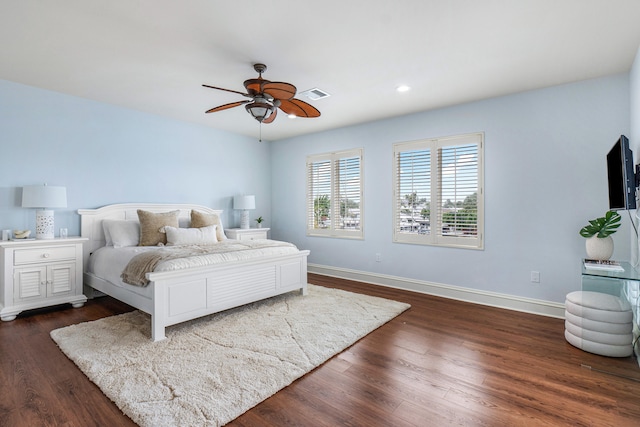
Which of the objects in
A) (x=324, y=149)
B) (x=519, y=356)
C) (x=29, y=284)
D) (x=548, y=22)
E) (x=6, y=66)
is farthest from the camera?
(x=324, y=149)

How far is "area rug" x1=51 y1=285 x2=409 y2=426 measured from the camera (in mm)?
1913

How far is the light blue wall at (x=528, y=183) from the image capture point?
3.34 meters

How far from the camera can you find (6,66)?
3188 mm

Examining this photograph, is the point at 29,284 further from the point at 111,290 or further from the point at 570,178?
the point at 570,178

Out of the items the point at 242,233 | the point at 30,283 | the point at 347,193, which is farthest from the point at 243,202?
the point at 30,283

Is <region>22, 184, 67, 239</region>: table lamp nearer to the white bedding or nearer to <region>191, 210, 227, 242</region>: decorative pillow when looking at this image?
the white bedding

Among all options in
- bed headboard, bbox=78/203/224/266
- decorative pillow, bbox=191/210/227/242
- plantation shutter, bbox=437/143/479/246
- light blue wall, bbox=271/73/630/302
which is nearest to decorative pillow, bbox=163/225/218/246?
decorative pillow, bbox=191/210/227/242

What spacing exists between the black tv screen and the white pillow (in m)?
5.07

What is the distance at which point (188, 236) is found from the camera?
13.7 ft

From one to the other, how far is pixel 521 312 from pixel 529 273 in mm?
464

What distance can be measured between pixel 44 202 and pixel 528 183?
552 centimetres

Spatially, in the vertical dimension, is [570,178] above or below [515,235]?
above

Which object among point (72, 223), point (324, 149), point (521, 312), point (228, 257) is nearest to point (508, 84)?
point (521, 312)

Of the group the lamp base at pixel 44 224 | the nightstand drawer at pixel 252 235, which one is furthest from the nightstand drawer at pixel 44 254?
the nightstand drawer at pixel 252 235
